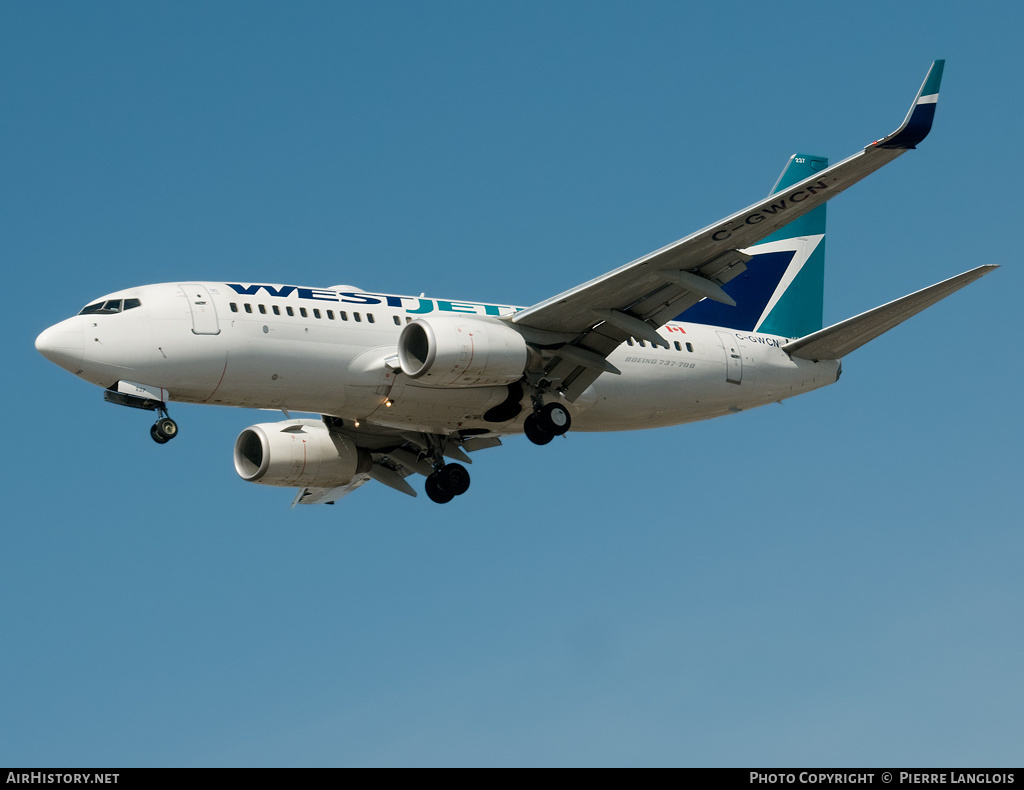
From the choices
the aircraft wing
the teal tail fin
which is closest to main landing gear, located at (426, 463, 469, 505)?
the aircraft wing

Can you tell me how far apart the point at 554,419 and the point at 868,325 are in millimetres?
8542

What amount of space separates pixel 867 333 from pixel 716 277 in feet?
19.7

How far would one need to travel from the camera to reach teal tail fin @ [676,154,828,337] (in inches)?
1623

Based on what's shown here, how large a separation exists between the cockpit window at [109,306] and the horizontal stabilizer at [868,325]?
57.1 feet

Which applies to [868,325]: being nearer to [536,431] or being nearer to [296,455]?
[536,431]

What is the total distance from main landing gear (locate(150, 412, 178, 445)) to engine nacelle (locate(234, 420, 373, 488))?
535 centimetres

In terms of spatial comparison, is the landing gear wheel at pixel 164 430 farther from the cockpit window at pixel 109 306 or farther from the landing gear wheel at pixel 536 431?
the landing gear wheel at pixel 536 431

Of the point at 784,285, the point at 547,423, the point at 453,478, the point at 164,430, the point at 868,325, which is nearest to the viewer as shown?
the point at 164,430

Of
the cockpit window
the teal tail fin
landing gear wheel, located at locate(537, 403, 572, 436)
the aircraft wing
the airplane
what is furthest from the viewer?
the teal tail fin

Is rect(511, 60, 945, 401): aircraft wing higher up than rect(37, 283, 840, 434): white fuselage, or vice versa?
rect(511, 60, 945, 401): aircraft wing

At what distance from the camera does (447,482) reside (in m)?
38.8

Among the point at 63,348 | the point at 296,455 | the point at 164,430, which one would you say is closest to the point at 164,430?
the point at 164,430

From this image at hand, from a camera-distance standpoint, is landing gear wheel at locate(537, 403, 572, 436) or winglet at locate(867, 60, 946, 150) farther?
landing gear wheel at locate(537, 403, 572, 436)

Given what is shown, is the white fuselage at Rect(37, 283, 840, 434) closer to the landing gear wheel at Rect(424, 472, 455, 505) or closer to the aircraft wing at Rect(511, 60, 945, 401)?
the aircraft wing at Rect(511, 60, 945, 401)
